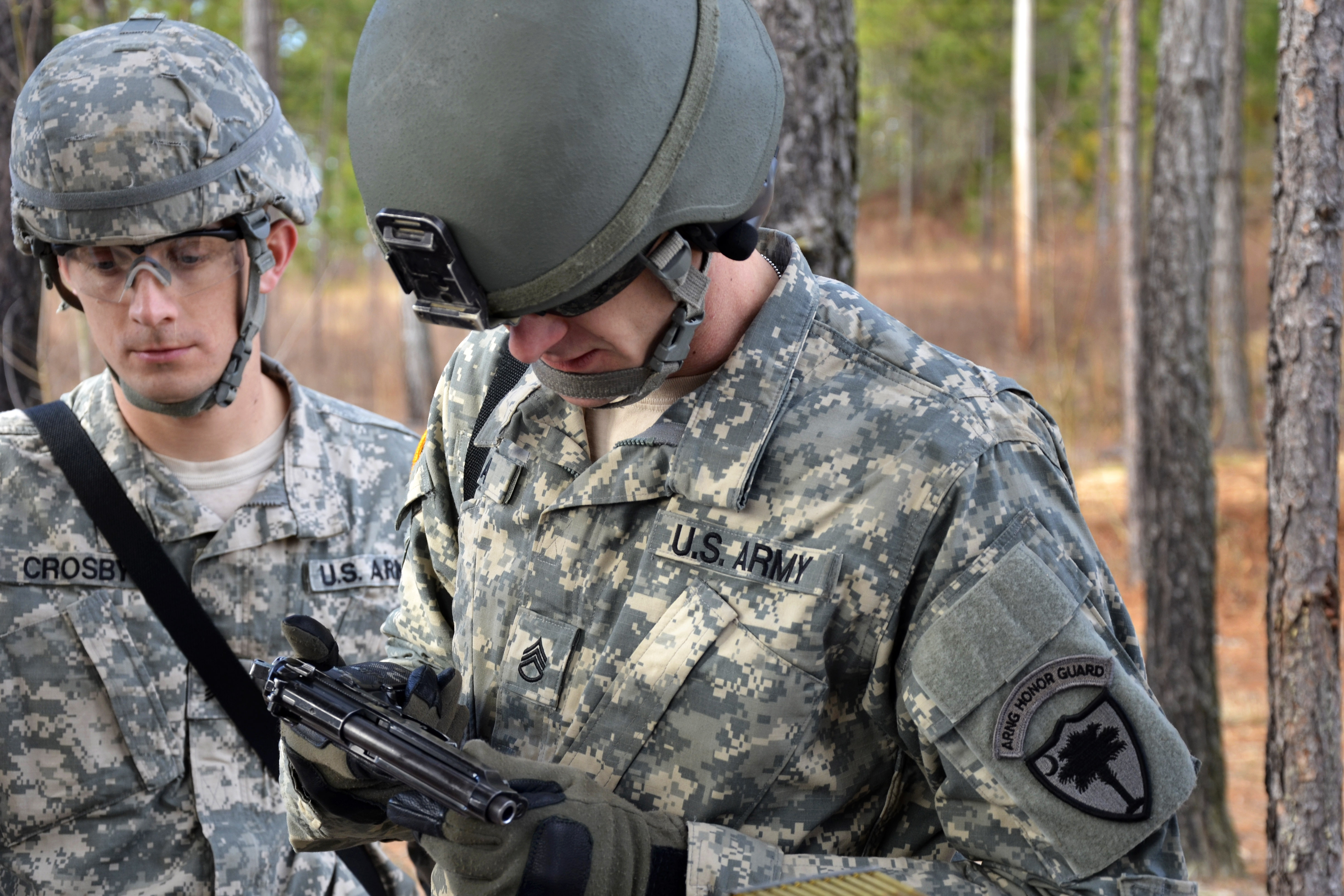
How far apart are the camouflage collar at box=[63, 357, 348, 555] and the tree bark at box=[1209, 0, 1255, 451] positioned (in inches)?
480

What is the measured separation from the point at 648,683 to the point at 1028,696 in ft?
1.64

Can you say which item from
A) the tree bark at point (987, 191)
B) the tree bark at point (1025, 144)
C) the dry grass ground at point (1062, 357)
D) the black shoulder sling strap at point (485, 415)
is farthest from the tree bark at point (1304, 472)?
the tree bark at point (987, 191)

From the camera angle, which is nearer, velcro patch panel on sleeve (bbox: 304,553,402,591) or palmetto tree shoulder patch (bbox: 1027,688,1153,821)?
palmetto tree shoulder patch (bbox: 1027,688,1153,821)

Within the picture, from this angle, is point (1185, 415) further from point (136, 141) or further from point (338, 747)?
point (338, 747)

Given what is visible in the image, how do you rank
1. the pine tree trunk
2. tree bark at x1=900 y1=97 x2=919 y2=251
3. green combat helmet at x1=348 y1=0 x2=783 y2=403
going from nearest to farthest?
green combat helmet at x1=348 y1=0 x2=783 y2=403 → the pine tree trunk → tree bark at x1=900 y1=97 x2=919 y2=251

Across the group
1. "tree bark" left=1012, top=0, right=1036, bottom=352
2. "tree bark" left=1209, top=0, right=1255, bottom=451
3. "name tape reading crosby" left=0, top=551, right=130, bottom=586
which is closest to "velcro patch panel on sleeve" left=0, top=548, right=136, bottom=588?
"name tape reading crosby" left=0, top=551, right=130, bottom=586

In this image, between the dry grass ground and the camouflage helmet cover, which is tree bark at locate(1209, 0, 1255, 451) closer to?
the dry grass ground

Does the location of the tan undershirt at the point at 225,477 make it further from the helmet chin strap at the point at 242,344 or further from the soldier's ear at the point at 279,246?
the soldier's ear at the point at 279,246

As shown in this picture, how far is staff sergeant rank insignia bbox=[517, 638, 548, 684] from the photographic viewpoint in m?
1.72

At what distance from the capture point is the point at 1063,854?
1432mm

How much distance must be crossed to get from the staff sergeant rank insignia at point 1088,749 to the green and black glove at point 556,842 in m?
0.45

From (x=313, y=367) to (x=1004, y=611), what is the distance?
54.6 ft

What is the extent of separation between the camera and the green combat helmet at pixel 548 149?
4.57ft

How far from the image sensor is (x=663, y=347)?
61.1 inches
